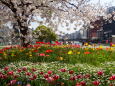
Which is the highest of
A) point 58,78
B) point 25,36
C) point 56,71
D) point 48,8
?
point 48,8

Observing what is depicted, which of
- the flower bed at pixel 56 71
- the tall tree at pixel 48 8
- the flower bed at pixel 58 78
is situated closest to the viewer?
the flower bed at pixel 58 78

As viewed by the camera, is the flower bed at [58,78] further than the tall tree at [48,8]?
No

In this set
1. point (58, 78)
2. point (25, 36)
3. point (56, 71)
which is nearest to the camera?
point (58, 78)

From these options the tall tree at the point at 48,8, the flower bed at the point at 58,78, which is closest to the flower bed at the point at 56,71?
the flower bed at the point at 58,78

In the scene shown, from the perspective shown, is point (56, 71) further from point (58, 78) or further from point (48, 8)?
point (48, 8)

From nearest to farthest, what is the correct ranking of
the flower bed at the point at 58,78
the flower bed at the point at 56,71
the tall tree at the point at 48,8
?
1. the flower bed at the point at 58,78
2. the flower bed at the point at 56,71
3. the tall tree at the point at 48,8

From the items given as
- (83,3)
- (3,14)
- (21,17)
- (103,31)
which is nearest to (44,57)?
(21,17)

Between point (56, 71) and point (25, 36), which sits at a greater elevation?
point (25, 36)

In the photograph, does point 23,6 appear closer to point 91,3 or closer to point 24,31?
point 24,31

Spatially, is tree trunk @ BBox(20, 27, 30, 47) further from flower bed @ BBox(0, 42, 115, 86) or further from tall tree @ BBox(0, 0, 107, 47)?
flower bed @ BBox(0, 42, 115, 86)

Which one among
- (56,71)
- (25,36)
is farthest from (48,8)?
(56,71)

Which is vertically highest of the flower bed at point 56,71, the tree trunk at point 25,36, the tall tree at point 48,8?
the tall tree at point 48,8

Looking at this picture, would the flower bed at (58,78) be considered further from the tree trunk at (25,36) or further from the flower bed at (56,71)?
the tree trunk at (25,36)

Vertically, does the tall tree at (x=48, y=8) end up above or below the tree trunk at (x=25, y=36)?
above
